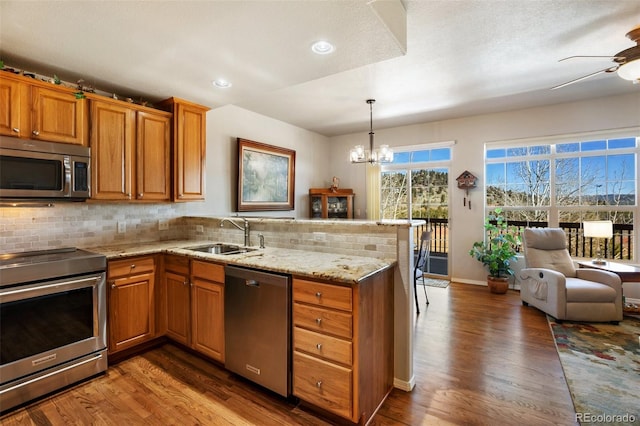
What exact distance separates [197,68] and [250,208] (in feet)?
7.63

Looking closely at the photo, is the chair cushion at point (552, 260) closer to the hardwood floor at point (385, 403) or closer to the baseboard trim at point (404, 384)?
the hardwood floor at point (385, 403)

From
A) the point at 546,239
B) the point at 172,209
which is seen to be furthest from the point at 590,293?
the point at 172,209

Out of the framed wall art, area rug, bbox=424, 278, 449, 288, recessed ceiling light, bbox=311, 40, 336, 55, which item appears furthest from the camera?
area rug, bbox=424, 278, 449, 288

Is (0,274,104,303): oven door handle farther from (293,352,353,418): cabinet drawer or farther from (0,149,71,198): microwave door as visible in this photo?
(293,352,353,418): cabinet drawer

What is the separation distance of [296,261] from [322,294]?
0.42 metres

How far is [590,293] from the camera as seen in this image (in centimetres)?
331

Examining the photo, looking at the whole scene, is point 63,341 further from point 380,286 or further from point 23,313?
point 380,286

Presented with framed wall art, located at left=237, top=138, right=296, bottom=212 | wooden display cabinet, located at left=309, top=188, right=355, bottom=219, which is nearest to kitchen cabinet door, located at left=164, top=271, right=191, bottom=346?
framed wall art, located at left=237, top=138, right=296, bottom=212

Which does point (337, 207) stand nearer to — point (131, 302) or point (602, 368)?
point (131, 302)

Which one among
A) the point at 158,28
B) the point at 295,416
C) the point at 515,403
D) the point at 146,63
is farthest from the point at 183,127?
the point at 515,403

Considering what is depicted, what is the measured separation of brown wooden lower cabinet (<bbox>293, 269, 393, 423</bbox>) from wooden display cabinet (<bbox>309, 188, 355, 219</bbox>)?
3.82 metres

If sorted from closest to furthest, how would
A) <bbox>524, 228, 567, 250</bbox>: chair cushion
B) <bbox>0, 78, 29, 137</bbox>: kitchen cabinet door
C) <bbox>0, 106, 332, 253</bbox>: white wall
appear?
<bbox>0, 78, 29, 137</bbox>: kitchen cabinet door < <bbox>0, 106, 332, 253</bbox>: white wall < <bbox>524, 228, 567, 250</bbox>: chair cushion

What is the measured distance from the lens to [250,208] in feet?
14.9

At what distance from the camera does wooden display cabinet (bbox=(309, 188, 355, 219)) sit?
5777 mm
